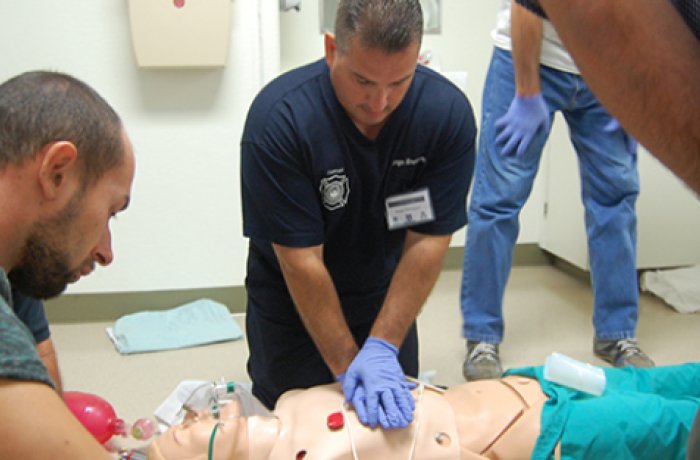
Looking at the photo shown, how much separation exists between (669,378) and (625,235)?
2.37ft

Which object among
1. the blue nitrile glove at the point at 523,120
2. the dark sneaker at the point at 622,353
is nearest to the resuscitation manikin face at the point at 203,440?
the blue nitrile glove at the point at 523,120

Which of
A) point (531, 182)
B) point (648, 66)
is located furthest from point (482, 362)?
point (648, 66)

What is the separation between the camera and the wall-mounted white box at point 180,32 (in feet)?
7.73

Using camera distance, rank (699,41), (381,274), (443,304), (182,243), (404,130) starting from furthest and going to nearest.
A: (443,304), (182,243), (381,274), (404,130), (699,41)

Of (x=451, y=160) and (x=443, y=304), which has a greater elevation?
(x=451, y=160)

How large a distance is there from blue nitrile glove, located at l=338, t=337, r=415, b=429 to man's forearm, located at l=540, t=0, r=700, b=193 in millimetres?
827

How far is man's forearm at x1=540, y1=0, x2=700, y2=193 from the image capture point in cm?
58

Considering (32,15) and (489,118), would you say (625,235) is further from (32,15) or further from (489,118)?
(32,15)

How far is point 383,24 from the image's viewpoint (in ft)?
4.17

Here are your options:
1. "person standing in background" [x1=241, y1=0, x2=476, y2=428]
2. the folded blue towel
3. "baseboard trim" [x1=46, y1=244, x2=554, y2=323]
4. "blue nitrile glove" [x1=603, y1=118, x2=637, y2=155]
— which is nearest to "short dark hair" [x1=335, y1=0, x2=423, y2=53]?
"person standing in background" [x1=241, y1=0, x2=476, y2=428]

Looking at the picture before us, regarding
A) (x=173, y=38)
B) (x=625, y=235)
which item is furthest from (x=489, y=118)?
(x=173, y=38)

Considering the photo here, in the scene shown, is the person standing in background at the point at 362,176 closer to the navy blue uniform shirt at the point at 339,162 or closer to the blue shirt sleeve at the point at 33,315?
the navy blue uniform shirt at the point at 339,162

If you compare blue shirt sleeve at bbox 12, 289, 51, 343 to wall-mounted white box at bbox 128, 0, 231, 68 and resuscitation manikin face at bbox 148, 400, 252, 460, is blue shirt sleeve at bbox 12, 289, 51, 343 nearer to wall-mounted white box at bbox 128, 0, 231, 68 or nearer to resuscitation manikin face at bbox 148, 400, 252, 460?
resuscitation manikin face at bbox 148, 400, 252, 460

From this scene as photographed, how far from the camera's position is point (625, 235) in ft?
7.23
